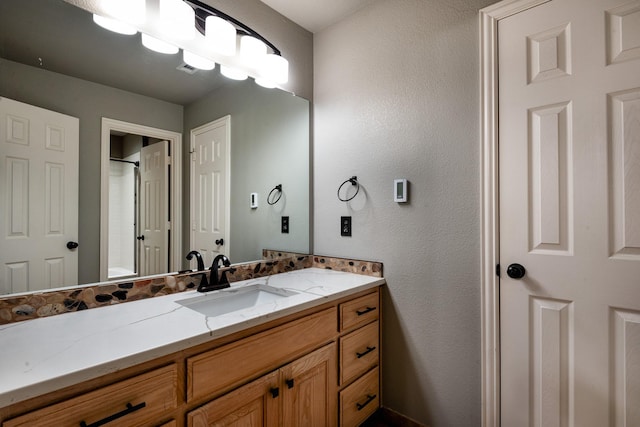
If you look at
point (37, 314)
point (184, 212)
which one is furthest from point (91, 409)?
point (184, 212)

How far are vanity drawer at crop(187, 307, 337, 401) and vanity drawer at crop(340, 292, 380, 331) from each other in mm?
119

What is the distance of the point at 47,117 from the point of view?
3.61ft

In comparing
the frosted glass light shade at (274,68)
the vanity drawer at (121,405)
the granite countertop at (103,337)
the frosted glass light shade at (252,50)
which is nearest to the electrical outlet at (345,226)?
the granite countertop at (103,337)

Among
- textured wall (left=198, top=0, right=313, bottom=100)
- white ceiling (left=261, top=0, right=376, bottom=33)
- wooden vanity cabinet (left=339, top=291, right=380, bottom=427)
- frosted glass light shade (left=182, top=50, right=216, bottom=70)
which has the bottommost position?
wooden vanity cabinet (left=339, top=291, right=380, bottom=427)

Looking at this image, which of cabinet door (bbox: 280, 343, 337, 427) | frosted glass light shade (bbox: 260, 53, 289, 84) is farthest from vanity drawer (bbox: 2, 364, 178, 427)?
frosted glass light shade (bbox: 260, 53, 289, 84)

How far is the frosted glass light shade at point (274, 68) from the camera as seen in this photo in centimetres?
178

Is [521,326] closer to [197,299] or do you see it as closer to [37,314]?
[197,299]

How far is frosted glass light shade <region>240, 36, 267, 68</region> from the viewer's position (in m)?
1.67

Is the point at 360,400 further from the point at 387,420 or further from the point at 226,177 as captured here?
the point at 226,177

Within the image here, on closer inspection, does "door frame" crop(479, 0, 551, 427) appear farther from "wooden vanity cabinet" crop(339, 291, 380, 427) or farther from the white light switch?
"wooden vanity cabinet" crop(339, 291, 380, 427)

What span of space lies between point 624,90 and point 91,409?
1939 mm

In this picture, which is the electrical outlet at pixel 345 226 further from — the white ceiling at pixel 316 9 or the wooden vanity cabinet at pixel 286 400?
the white ceiling at pixel 316 9

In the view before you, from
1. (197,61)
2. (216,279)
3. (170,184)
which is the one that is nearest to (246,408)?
(216,279)

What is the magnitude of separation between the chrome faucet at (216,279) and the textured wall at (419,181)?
72 cm
